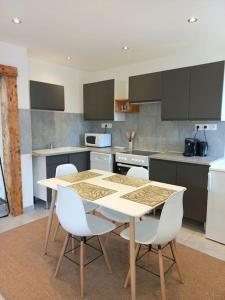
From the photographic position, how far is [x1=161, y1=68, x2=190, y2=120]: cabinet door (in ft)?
9.97

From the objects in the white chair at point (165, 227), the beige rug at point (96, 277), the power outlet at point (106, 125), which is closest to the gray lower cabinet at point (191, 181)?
the beige rug at point (96, 277)

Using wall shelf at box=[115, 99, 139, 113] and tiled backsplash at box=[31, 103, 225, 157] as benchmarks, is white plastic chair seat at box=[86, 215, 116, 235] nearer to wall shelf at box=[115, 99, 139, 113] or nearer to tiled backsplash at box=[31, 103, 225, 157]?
tiled backsplash at box=[31, 103, 225, 157]

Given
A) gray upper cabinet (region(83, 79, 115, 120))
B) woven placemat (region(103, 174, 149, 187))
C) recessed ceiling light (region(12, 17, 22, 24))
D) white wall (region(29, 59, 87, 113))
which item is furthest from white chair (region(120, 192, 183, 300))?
white wall (region(29, 59, 87, 113))

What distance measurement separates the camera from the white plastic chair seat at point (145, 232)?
171 cm

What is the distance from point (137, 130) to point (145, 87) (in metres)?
0.85

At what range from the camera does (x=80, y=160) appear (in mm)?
3977

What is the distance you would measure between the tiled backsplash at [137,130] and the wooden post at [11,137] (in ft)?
2.23

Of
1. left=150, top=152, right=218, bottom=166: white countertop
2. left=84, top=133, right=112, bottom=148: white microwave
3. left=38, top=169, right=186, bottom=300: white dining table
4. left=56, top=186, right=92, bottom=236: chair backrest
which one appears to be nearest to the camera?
left=38, top=169, right=186, bottom=300: white dining table

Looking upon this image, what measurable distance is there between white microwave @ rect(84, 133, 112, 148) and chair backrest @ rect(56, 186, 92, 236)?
2471mm

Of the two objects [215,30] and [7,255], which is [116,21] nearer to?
[215,30]

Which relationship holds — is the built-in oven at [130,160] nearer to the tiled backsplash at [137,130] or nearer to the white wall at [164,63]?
the tiled backsplash at [137,130]

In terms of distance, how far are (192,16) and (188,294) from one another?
2.56 metres

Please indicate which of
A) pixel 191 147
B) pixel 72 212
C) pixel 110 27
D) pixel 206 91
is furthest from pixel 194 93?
pixel 72 212

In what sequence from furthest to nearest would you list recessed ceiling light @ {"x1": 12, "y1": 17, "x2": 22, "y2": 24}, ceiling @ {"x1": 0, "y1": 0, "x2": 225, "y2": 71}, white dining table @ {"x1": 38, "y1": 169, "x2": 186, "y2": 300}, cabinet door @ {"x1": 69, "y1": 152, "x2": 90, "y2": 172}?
cabinet door @ {"x1": 69, "y1": 152, "x2": 90, "y2": 172}
recessed ceiling light @ {"x1": 12, "y1": 17, "x2": 22, "y2": 24}
ceiling @ {"x1": 0, "y1": 0, "x2": 225, "y2": 71}
white dining table @ {"x1": 38, "y1": 169, "x2": 186, "y2": 300}
